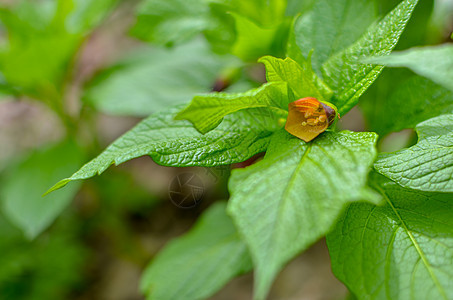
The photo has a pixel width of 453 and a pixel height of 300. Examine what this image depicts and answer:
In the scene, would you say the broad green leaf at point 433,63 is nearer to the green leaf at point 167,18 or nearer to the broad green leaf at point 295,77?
the broad green leaf at point 295,77

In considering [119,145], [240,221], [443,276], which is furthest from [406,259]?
[119,145]

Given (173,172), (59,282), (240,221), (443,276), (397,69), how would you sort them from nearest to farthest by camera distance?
(240,221) < (443,276) < (397,69) < (59,282) < (173,172)

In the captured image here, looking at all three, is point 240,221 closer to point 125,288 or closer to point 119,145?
point 119,145

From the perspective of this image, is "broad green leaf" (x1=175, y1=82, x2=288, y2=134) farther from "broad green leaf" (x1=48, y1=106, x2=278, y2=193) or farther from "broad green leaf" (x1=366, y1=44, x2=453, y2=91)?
"broad green leaf" (x1=366, y1=44, x2=453, y2=91)

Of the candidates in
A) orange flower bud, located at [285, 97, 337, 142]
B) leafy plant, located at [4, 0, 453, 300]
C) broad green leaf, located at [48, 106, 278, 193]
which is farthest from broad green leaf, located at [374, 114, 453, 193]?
broad green leaf, located at [48, 106, 278, 193]

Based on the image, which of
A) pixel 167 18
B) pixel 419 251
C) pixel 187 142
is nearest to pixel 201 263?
pixel 187 142

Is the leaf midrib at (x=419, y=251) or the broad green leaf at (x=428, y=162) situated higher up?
the broad green leaf at (x=428, y=162)

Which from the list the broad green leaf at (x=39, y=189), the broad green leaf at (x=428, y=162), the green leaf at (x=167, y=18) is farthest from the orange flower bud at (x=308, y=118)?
the broad green leaf at (x=39, y=189)
